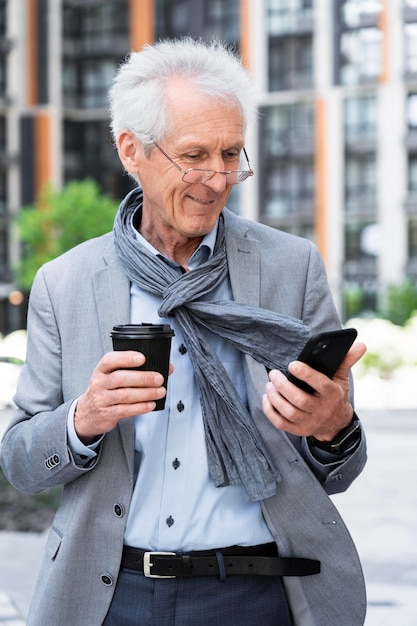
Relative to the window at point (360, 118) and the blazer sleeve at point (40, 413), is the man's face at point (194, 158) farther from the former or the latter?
the window at point (360, 118)

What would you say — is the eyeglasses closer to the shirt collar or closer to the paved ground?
the shirt collar

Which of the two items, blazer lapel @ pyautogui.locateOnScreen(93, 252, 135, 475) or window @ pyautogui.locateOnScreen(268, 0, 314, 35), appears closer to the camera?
blazer lapel @ pyautogui.locateOnScreen(93, 252, 135, 475)

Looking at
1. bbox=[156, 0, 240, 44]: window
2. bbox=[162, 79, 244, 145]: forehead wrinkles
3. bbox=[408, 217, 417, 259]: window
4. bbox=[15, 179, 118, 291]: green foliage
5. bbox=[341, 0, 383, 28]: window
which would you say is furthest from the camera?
bbox=[156, 0, 240, 44]: window

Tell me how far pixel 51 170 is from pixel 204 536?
4818 cm

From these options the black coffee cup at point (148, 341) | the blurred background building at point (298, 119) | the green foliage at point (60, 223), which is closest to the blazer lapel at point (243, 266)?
the black coffee cup at point (148, 341)

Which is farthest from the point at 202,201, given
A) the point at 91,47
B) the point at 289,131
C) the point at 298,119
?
the point at 91,47

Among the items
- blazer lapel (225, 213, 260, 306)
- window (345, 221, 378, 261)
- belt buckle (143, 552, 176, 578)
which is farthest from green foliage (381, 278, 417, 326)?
belt buckle (143, 552, 176, 578)

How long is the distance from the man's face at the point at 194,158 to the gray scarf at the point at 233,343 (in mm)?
107

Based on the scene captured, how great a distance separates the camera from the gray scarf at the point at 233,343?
1861 mm

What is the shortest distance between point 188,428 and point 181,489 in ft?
0.38

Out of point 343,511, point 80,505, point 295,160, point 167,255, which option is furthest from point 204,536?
point 295,160

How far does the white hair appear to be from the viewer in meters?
1.86

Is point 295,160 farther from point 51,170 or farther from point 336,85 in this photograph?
point 51,170

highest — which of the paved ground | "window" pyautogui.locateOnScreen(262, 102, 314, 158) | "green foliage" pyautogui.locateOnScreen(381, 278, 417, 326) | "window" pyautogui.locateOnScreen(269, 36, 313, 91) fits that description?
"window" pyautogui.locateOnScreen(269, 36, 313, 91)
